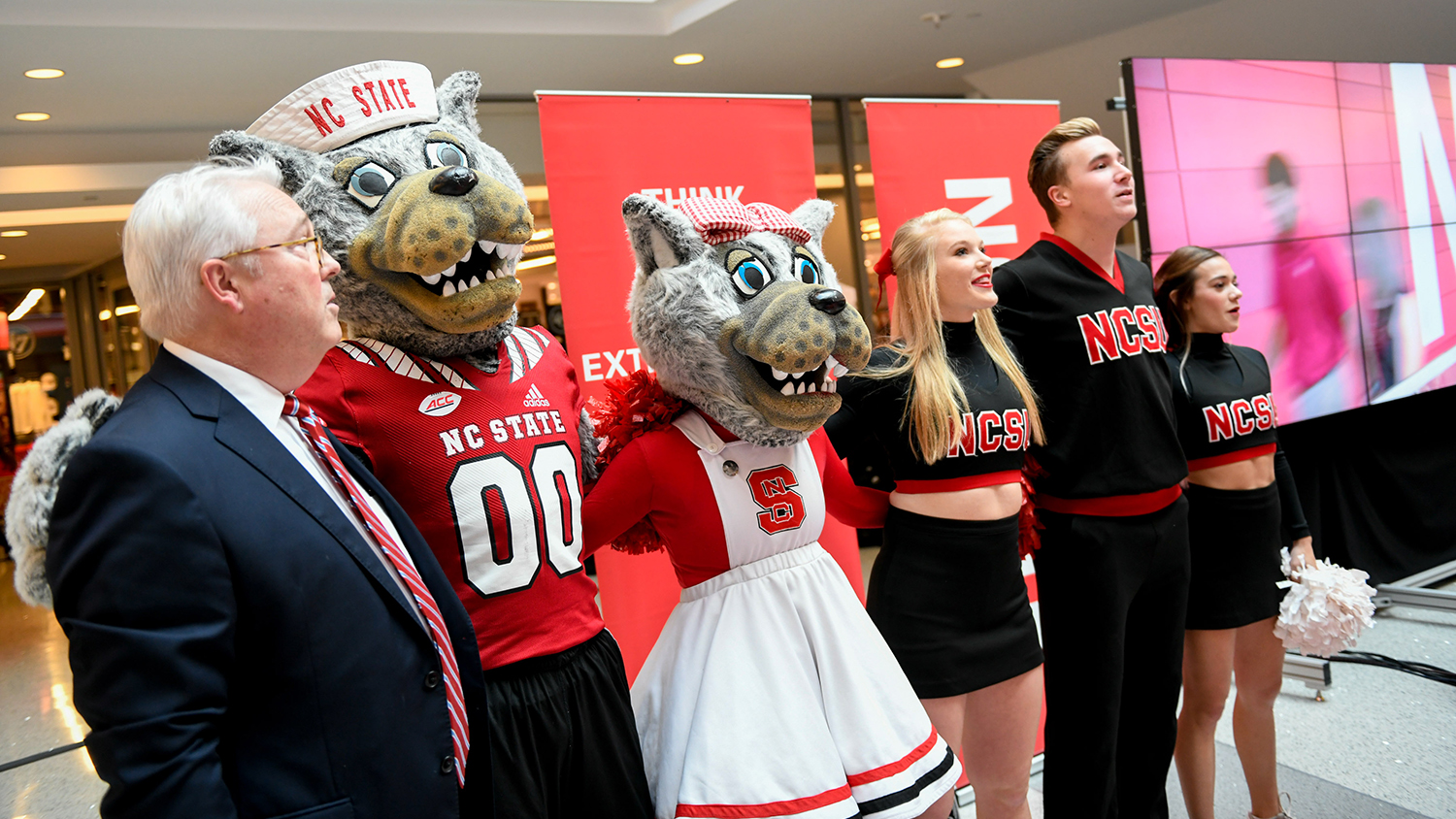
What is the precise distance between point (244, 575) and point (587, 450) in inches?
31.8

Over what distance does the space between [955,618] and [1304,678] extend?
7.85ft

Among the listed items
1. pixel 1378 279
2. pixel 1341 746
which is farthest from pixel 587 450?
pixel 1378 279

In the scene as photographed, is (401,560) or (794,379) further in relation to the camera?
(794,379)

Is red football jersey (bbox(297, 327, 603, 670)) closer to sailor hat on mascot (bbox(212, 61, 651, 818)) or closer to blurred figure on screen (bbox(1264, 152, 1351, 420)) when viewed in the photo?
sailor hat on mascot (bbox(212, 61, 651, 818))

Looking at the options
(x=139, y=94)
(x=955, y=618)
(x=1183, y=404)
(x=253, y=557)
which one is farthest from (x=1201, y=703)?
(x=139, y=94)

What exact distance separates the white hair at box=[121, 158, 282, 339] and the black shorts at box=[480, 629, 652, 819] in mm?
690

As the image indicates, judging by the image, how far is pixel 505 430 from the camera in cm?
156

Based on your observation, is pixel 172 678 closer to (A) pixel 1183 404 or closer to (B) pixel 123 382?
(A) pixel 1183 404

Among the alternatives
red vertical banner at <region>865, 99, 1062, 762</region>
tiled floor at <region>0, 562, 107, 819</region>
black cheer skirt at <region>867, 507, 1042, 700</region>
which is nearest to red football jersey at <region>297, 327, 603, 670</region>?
black cheer skirt at <region>867, 507, 1042, 700</region>

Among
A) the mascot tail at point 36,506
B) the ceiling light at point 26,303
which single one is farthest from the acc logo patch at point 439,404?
the ceiling light at point 26,303

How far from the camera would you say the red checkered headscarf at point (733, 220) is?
66.9 inches

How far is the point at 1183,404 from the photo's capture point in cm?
255

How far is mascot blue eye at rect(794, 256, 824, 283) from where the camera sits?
1.74 m

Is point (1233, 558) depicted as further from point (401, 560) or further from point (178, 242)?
point (178, 242)
